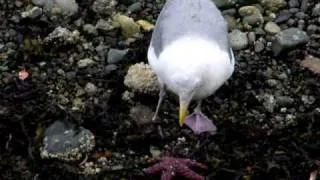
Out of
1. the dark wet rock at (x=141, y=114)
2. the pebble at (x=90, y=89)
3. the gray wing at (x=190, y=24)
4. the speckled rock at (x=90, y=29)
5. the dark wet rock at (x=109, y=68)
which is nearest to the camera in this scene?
the gray wing at (x=190, y=24)

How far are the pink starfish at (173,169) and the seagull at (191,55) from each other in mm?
217

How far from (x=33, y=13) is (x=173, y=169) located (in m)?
1.80

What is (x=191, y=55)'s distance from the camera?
3.63 meters

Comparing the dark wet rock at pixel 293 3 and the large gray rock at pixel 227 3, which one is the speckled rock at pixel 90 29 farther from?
the dark wet rock at pixel 293 3

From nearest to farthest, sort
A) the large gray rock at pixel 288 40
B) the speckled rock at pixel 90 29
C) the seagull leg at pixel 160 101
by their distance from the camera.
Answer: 1. the seagull leg at pixel 160 101
2. the large gray rock at pixel 288 40
3. the speckled rock at pixel 90 29

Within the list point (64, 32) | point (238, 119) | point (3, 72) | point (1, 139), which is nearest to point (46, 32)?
point (64, 32)

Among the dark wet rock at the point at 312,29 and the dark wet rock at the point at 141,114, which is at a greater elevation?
the dark wet rock at the point at 312,29

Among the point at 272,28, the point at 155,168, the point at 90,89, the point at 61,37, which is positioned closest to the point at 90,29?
the point at 61,37

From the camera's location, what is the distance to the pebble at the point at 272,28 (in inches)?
189

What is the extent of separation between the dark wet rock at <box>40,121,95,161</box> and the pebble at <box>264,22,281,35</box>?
1504 mm

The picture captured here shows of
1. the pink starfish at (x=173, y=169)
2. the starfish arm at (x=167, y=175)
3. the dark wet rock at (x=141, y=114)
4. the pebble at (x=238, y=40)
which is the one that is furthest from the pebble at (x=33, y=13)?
the starfish arm at (x=167, y=175)

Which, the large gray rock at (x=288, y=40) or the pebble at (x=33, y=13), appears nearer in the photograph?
the large gray rock at (x=288, y=40)

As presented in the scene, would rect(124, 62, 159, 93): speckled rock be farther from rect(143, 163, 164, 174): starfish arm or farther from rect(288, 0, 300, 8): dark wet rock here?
rect(288, 0, 300, 8): dark wet rock

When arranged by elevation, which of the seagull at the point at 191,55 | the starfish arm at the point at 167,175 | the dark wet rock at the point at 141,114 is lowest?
the dark wet rock at the point at 141,114
